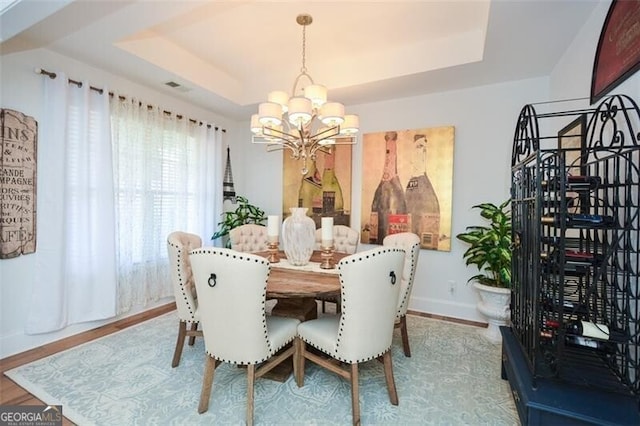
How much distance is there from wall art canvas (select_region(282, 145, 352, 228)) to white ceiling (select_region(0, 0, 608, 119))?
790 mm

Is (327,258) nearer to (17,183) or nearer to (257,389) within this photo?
(257,389)

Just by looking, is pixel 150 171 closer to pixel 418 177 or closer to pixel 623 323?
pixel 418 177

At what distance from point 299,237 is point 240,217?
2066 mm

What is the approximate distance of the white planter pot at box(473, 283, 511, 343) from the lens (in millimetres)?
2725

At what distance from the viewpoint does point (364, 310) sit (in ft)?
5.53

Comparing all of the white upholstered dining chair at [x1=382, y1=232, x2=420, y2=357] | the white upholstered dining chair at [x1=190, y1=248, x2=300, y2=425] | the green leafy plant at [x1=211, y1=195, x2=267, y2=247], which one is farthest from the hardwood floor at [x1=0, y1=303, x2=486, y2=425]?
the white upholstered dining chair at [x1=382, y1=232, x2=420, y2=357]

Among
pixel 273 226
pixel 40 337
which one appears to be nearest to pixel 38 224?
pixel 40 337

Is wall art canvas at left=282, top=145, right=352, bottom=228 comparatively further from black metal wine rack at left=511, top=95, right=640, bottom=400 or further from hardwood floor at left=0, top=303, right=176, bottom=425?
black metal wine rack at left=511, top=95, right=640, bottom=400

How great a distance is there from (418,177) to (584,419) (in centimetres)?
268

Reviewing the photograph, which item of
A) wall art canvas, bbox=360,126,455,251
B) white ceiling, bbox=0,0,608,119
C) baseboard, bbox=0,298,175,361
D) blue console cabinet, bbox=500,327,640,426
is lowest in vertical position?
baseboard, bbox=0,298,175,361

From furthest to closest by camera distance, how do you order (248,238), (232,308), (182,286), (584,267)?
(248,238)
(182,286)
(232,308)
(584,267)

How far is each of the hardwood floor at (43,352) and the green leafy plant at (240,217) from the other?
3.81 feet

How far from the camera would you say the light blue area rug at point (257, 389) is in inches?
70.2

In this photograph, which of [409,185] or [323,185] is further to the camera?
[323,185]
